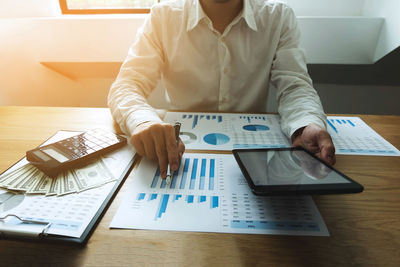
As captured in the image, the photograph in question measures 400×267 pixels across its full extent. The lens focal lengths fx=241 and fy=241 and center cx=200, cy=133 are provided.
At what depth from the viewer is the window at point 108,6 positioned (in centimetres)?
154

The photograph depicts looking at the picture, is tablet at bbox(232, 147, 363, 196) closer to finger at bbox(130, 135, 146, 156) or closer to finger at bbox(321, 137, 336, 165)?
finger at bbox(321, 137, 336, 165)

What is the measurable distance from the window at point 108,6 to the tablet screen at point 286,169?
1415 mm

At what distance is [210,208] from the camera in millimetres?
397

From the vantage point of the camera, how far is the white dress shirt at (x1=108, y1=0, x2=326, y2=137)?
0.87 m

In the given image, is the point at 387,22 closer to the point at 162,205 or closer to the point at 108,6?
the point at 162,205

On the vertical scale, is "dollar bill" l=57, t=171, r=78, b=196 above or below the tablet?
below

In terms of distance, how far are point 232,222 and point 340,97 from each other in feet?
5.27

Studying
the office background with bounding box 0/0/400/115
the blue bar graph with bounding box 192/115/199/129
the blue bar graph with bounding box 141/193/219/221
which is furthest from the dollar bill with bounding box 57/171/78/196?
the office background with bounding box 0/0/400/115

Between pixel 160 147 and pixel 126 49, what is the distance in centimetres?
102

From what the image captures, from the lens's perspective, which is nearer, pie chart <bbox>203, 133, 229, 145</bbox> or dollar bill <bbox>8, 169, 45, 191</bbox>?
dollar bill <bbox>8, 169, 45, 191</bbox>

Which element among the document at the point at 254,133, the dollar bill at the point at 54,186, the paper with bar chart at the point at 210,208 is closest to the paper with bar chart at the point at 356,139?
the document at the point at 254,133

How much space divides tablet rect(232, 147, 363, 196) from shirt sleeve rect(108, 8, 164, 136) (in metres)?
0.29

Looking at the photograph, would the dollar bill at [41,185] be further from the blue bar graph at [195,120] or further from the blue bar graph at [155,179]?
the blue bar graph at [195,120]

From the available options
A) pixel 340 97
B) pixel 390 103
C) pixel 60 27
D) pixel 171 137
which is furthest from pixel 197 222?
pixel 390 103
